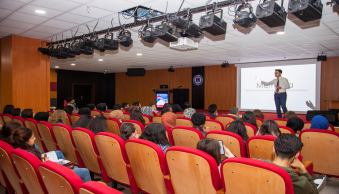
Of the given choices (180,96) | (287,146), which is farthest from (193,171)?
(180,96)

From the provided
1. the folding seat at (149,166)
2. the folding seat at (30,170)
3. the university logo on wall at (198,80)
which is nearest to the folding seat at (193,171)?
the folding seat at (149,166)

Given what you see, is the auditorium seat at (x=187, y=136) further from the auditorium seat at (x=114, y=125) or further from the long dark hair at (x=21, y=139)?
the long dark hair at (x=21, y=139)

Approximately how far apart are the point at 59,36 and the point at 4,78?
84.4 inches

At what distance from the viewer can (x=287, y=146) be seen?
1751 mm

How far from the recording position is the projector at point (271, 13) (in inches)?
130

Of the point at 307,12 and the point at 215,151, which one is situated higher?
the point at 307,12

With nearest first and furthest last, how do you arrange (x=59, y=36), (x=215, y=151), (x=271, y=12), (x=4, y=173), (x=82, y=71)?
(x=215, y=151) < (x=4, y=173) < (x=271, y=12) < (x=59, y=36) < (x=82, y=71)

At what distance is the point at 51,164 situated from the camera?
1.42 meters

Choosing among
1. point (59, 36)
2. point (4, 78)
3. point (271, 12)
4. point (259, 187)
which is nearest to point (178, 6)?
point (271, 12)

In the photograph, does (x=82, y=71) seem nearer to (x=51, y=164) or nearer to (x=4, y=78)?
(x=4, y=78)

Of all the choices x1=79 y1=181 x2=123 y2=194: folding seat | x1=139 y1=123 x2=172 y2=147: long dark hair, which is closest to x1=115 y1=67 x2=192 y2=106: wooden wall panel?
x1=139 y1=123 x2=172 y2=147: long dark hair

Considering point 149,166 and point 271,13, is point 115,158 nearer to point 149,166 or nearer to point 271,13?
point 149,166

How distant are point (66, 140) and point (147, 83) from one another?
45.8 feet

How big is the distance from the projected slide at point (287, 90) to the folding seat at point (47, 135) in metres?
10.5
